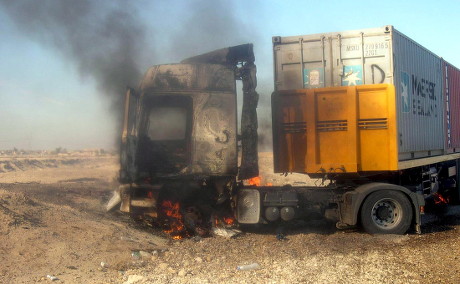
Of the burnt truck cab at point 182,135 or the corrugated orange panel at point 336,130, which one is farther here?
the corrugated orange panel at point 336,130

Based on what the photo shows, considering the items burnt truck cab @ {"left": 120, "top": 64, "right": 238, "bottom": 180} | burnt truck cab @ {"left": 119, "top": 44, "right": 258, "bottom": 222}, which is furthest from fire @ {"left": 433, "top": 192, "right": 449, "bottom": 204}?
burnt truck cab @ {"left": 120, "top": 64, "right": 238, "bottom": 180}

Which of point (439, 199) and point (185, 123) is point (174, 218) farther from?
point (439, 199)

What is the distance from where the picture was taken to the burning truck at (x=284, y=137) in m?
7.39

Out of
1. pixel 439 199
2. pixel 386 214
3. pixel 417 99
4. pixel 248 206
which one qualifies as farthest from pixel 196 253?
pixel 439 199

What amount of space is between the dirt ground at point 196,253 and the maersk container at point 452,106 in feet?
12.1

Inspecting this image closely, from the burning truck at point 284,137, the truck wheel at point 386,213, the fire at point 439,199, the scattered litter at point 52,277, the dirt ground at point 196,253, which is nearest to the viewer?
the scattered litter at point 52,277

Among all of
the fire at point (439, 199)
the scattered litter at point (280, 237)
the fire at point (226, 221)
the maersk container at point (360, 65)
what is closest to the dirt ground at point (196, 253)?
the scattered litter at point (280, 237)

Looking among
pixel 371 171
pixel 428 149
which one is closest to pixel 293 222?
pixel 371 171

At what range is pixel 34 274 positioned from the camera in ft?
16.8

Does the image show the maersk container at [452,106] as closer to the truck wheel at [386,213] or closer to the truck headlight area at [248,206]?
the truck wheel at [386,213]

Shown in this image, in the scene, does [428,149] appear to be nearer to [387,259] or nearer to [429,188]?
[429,188]

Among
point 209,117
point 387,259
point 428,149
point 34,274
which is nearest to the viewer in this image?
point 34,274

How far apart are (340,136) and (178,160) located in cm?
292

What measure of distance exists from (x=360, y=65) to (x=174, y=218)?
432 centimetres
